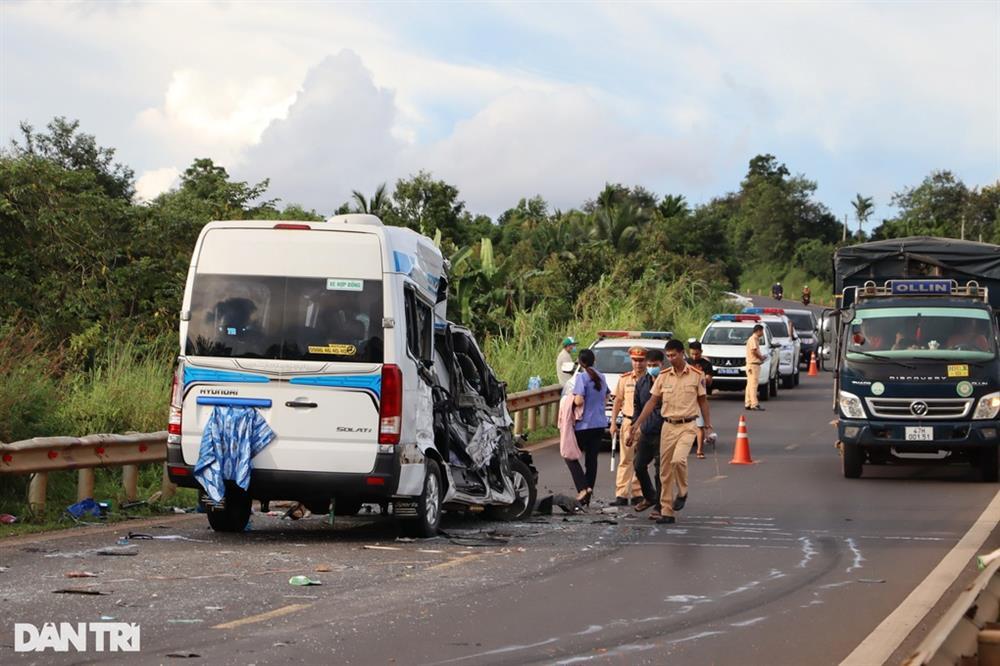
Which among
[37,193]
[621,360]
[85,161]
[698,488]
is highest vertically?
[85,161]

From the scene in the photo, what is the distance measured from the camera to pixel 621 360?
26.3 meters

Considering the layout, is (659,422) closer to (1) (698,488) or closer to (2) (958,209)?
(1) (698,488)

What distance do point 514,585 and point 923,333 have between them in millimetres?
11297

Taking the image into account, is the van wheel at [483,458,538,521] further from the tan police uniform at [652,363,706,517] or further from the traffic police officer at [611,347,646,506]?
the traffic police officer at [611,347,646,506]

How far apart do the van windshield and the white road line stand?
16.3 feet

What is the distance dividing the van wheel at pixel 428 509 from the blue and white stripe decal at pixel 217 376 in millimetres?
1775

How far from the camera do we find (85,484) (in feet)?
49.3

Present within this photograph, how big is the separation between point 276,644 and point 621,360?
18430 millimetres

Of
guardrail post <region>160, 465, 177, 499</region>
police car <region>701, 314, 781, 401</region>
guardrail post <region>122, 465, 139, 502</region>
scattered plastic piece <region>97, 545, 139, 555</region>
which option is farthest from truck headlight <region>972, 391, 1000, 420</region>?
police car <region>701, 314, 781, 401</region>

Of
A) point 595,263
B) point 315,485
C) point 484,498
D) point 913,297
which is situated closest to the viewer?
point 315,485

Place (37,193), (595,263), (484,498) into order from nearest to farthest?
(484,498) → (37,193) → (595,263)

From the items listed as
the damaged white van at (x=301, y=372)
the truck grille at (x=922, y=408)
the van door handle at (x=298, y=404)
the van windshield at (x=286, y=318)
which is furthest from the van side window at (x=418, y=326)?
the truck grille at (x=922, y=408)

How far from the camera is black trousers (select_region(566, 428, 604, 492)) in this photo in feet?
56.7

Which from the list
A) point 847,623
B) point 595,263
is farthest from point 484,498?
point 595,263
